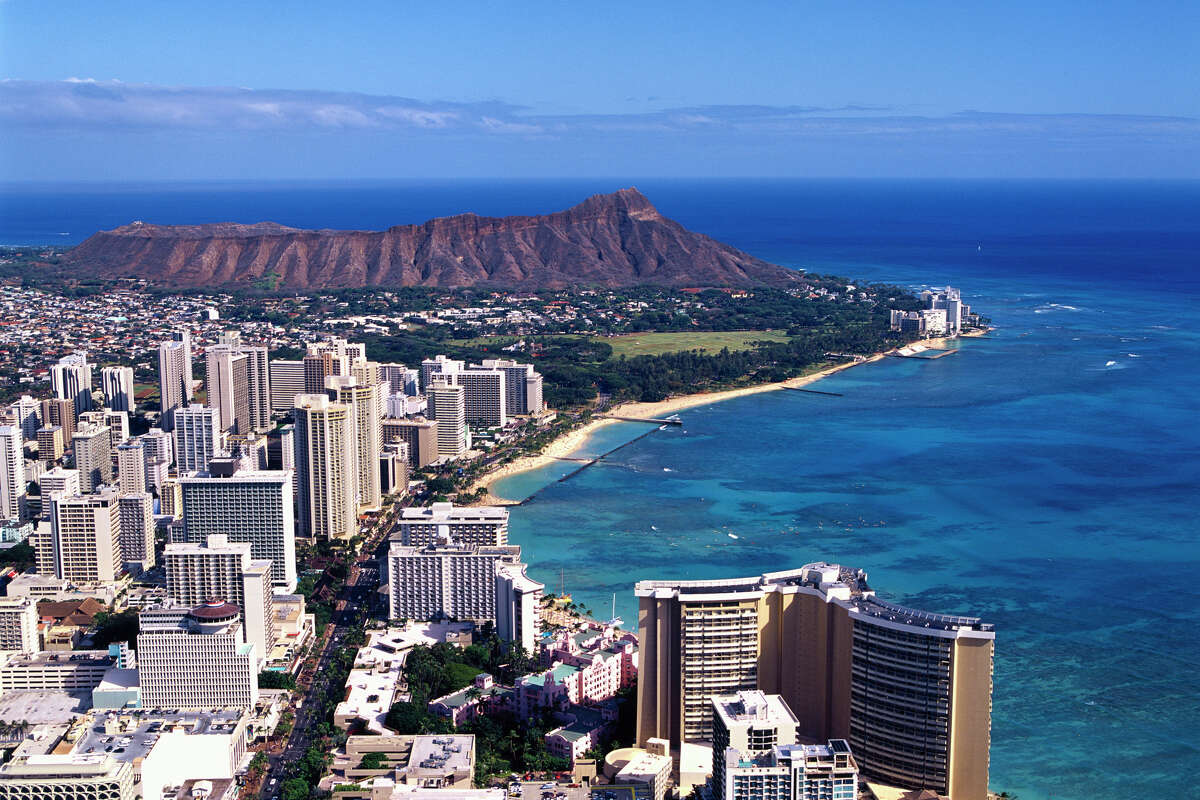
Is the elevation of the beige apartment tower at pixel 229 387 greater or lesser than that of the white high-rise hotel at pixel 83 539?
greater

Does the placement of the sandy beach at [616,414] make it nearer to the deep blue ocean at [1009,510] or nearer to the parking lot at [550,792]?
the deep blue ocean at [1009,510]

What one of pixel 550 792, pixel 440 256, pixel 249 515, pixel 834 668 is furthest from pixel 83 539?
pixel 440 256

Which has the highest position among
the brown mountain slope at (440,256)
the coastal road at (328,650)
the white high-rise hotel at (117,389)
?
the brown mountain slope at (440,256)

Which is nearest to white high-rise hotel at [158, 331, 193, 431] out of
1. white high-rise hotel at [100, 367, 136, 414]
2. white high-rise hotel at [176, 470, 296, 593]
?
white high-rise hotel at [100, 367, 136, 414]

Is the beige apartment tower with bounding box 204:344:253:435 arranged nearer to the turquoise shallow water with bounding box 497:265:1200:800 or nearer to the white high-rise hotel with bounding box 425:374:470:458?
the white high-rise hotel with bounding box 425:374:470:458

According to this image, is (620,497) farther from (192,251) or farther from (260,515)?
(192,251)

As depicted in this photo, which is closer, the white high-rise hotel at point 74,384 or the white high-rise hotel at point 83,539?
the white high-rise hotel at point 83,539

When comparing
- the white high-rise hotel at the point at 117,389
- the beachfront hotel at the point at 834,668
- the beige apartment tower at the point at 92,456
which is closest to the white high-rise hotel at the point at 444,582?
the beachfront hotel at the point at 834,668

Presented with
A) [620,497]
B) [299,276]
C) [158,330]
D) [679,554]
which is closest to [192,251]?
[299,276]
